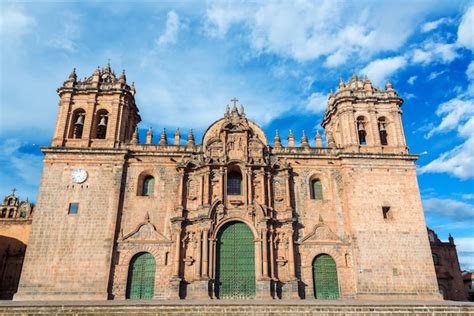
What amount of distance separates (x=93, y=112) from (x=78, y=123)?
3.58 feet

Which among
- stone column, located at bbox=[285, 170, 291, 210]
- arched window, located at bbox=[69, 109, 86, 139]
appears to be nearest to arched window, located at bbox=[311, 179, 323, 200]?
stone column, located at bbox=[285, 170, 291, 210]

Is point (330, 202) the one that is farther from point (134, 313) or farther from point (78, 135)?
point (78, 135)

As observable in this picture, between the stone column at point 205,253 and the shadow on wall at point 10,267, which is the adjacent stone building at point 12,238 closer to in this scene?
the shadow on wall at point 10,267

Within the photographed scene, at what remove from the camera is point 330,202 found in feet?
67.6

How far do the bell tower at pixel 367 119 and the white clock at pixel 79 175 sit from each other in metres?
14.6

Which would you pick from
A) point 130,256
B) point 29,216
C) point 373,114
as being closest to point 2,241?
point 29,216

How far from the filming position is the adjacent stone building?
24.0m

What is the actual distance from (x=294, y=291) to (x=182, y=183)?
8.25 metres

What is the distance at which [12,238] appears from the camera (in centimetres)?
2586

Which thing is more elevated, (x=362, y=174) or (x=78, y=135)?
(x=78, y=135)

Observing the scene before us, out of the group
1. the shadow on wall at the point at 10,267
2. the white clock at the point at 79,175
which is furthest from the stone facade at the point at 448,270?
the shadow on wall at the point at 10,267

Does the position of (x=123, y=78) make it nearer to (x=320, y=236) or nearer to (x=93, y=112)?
(x=93, y=112)

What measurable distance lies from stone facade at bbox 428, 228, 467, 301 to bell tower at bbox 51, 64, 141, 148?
25173 mm

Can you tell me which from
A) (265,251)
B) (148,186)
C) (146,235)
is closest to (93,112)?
(148,186)
